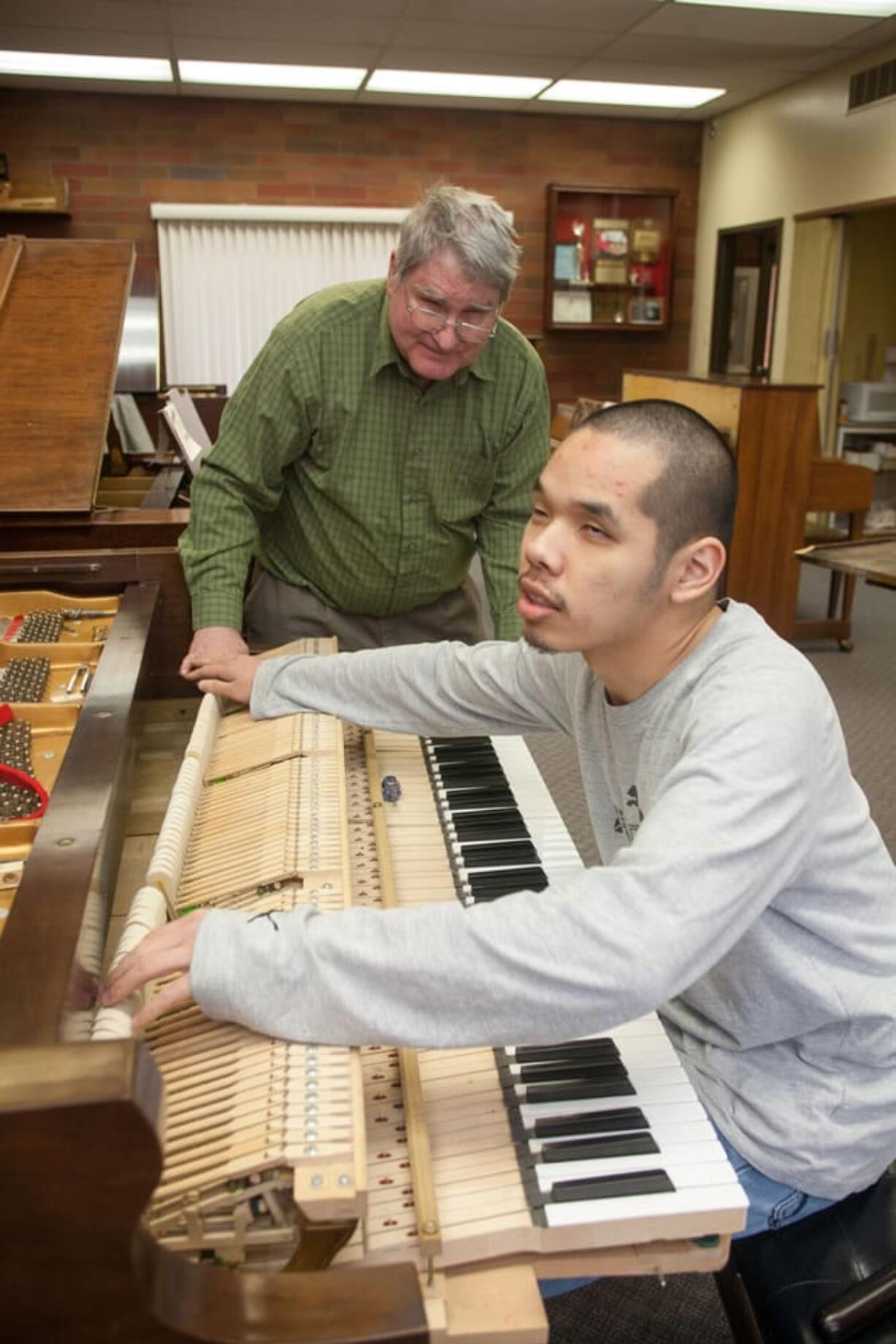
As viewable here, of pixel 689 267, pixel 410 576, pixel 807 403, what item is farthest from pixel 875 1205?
pixel 689 267

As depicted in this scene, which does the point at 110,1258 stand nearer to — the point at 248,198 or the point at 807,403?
the point at 807,403

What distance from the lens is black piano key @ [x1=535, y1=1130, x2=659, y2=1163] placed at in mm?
1188

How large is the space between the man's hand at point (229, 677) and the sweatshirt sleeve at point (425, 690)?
0.03 meters

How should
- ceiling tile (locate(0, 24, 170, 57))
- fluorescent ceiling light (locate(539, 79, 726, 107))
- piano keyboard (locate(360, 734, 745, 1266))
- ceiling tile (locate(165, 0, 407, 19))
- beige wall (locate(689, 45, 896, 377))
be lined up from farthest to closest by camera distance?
fluorescent ceiling light (locate(539, 79, 726, 107))
beige wall (locate(689, 45, 896, 377))
ceiling tile (locate(0, 24, 170, 57))
ceiling tile (locate(165, 0, 407, 19))
piano keyboard (locate(360, 734, 745, 1266))

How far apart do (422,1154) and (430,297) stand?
66.1 inches

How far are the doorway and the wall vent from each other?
1370 mm

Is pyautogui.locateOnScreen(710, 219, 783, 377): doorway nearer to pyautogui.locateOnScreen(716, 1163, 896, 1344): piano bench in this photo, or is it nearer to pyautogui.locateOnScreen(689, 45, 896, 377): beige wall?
pyautogui.locateOnScreen(689, 45, 896, 377): beige wall

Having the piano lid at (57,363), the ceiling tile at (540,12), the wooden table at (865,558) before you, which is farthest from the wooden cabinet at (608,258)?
the piano lid at (57,363)

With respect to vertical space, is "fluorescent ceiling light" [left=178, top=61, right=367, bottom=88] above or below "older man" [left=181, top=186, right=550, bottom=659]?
above

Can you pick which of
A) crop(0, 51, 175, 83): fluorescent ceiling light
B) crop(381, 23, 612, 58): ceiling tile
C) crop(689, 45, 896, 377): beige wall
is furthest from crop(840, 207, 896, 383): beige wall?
crop(0, 51, 175, 83): fluorescent ceiling light

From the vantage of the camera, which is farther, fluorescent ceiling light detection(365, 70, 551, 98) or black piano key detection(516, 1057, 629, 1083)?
fluorescent ceiling light detection(365, 70, 551, 98)

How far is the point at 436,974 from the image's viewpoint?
114 centimetres

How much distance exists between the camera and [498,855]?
1847 mm

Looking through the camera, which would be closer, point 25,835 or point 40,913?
point 40,913
